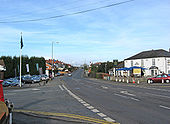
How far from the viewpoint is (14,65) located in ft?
205

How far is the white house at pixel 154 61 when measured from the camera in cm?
5803

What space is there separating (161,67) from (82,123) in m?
55.8

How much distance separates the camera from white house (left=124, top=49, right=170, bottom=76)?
2285 inches

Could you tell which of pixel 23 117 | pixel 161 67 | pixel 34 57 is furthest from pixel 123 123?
pixel 34 57

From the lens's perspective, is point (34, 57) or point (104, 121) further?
point (34, 57)

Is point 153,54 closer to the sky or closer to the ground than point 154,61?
closer to the sky

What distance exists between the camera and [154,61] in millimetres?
60781

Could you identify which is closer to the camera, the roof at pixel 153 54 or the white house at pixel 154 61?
the white house at pixel 154 61

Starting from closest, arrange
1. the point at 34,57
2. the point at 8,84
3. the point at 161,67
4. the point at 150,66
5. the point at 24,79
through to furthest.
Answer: the point at 8,84 → the point at 24,79 → the point at 161,67 → the point at 150,66 → the point at 34,57

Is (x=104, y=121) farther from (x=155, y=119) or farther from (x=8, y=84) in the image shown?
(x=8, y=84)

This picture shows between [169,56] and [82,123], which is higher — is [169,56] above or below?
above

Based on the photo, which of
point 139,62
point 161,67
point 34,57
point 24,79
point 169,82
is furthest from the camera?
point 34,57

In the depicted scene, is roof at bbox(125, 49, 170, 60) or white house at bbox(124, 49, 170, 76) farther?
roof at bbox(125, 49, 170, 60)

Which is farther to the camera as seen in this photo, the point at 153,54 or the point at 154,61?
the point at 153,54
